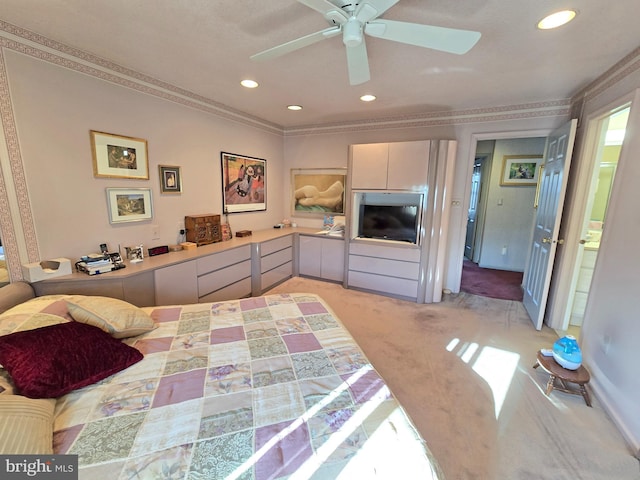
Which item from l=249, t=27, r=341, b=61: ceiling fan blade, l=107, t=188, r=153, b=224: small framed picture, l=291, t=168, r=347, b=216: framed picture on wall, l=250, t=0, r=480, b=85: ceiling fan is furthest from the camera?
l=291, t=168, r=347, b=216: framed picture on wall

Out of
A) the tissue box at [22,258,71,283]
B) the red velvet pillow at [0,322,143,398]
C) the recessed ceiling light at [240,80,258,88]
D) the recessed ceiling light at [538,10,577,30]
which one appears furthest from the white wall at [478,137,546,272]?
the tissue box at [22,258,71,283]

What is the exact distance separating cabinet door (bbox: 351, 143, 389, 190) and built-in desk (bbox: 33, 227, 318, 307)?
1140mm

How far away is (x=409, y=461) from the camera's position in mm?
910

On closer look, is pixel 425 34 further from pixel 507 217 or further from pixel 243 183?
pixel 507 217

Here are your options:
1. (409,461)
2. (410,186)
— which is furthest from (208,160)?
(409,461)

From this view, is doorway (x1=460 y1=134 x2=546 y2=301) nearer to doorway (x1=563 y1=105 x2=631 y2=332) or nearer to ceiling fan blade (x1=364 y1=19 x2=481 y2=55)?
doorway (x1=563 y1=105 x2=631 y2=332)

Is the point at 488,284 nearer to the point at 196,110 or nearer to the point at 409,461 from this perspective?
the point at 409,461

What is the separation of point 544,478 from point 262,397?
4.89 feet

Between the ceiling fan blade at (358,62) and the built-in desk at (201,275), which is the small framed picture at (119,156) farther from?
the ceiling fan blade at (358,62)

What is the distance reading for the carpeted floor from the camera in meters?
3.85

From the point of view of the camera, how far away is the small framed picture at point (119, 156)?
2260mm

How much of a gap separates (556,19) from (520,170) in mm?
3755

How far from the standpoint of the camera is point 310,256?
4.23m

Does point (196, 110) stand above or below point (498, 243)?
above
